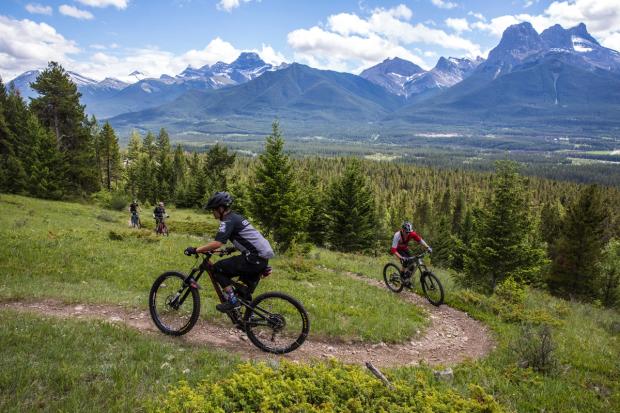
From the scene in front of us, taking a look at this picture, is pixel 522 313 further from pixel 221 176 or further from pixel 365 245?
pixel 221 176

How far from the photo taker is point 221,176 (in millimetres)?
74312

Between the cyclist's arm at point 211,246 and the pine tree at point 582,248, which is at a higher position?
the cyclist's arm at point 211,246

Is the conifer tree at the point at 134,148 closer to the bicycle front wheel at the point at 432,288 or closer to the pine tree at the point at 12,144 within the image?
the pine tree at the point at 12,144

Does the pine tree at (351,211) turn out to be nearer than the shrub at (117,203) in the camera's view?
Yes

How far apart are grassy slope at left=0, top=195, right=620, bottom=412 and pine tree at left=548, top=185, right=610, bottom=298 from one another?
2410 centimetres

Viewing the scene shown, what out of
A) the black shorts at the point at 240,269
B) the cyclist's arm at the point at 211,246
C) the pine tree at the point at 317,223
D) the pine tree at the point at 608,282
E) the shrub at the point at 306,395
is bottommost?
the pine tree at the point at 608,282

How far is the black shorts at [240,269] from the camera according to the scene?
853 centimetres

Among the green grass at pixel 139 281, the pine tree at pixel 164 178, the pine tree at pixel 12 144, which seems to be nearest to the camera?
the green grass at pixel 139 281

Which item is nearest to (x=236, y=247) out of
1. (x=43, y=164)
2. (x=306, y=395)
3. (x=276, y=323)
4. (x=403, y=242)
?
(x=276, y=323)

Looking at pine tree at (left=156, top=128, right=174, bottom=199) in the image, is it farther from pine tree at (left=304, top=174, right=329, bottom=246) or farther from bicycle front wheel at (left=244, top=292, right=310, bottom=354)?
bicycle front wheel at (left=244, top=292, right=310, bottom=354)

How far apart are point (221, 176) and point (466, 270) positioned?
58.4 metres

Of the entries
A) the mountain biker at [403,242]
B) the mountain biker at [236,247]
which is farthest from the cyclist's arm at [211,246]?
the mountain biker at [403,242]

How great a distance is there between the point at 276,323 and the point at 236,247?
78.6 inches

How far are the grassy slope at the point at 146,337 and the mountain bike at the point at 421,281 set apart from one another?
2.51ft
